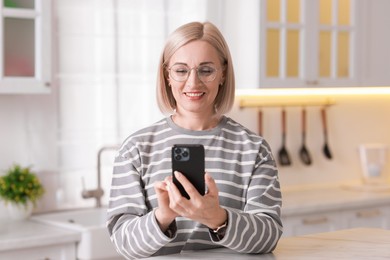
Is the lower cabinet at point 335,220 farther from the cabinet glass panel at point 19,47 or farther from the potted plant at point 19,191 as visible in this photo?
the cabinet glass panel at point 19,47

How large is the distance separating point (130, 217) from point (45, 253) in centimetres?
146

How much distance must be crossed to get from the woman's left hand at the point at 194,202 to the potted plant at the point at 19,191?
199cm

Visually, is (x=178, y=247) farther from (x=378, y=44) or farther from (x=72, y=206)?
(x=378, y=44)

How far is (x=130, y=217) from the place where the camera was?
1978 mm

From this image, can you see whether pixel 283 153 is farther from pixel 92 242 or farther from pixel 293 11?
pixel 92 242

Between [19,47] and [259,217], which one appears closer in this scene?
[259,217]

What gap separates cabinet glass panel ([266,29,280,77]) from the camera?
4.29 meters

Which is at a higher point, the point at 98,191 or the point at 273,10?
the point at 273,10

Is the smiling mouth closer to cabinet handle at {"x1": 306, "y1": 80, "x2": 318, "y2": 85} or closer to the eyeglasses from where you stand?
the eyeglasses

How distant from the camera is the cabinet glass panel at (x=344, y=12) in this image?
15.0ft

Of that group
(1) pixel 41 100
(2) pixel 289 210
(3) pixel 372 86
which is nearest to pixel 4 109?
(1) pixel 41 100

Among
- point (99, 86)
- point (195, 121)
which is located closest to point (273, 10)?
point (99, 86)

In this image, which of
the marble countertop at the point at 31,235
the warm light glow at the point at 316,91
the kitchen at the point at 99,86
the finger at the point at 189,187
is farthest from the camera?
the warm light glow at the point at 316,91

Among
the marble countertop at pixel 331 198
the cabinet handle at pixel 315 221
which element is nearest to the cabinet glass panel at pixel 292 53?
the marble countertop at pixel 331 198
